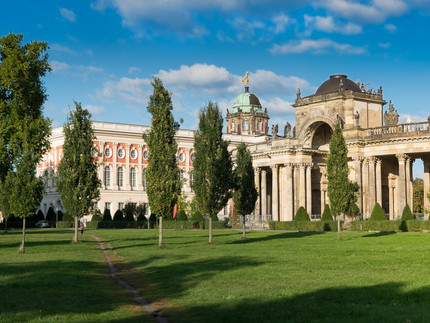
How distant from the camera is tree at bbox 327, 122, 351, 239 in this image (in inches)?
1767

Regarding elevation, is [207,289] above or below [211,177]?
below

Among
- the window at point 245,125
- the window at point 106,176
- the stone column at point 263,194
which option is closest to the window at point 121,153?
the window at point 106,176

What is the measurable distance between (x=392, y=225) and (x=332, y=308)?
42.2 m

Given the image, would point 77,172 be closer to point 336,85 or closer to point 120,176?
point 336,85

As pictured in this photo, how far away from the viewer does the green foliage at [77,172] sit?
138 ft

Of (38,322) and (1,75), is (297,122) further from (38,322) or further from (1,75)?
(38,322)

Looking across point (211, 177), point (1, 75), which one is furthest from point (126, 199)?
point (211, 177)

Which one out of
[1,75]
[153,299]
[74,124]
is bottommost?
[153,299]

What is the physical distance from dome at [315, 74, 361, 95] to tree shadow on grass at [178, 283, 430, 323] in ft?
185

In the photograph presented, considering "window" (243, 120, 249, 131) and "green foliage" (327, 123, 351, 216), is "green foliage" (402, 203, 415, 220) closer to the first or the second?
"green foliage" (327, 123, 351, 216)

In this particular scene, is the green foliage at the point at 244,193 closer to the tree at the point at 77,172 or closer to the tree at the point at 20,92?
the tree at the point at 77,172

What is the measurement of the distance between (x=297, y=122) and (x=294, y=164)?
16.6 feet

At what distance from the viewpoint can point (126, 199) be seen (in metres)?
106

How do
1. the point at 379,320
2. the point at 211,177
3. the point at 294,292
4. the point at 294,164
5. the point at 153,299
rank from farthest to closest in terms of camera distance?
the point at 294,164, the point at 211,177, the point at 153,299, the point at 294,292, the point at 379,320
